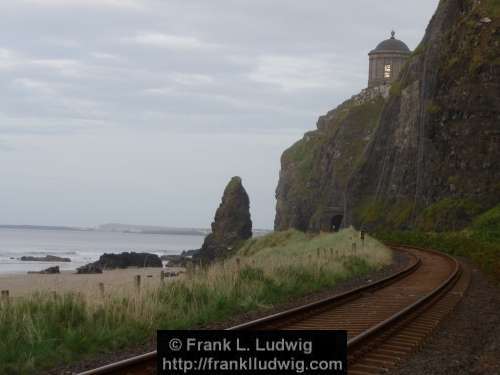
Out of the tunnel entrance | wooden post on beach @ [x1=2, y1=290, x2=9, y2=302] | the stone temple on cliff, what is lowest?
wooden post on beach @ [x1=2, y1=290, x2=9, y2=302]

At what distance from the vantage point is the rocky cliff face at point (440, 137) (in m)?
62.6

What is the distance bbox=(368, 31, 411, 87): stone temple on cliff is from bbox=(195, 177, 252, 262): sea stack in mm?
50920

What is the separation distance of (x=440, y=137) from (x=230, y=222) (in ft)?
191

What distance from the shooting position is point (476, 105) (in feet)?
212

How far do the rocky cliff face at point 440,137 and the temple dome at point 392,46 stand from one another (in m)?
66.8

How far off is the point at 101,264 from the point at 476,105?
50.7 metres

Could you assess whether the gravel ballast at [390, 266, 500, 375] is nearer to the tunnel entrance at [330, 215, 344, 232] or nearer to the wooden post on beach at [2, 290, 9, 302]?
the wooden post on beach at [2, 290, 9, 302]

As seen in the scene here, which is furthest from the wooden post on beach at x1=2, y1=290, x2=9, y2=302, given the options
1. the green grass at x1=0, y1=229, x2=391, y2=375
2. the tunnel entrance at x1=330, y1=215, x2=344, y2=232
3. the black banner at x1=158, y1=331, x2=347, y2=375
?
the tunnel entrance at x1=330, y1=215, x2=344, y2=232

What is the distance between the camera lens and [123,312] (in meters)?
12.6

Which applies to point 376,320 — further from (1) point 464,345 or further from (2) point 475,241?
(2) point 475,241

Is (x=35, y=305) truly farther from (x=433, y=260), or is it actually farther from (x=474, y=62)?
(x=474, y=62)

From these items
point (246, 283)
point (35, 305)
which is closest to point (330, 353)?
point (35, 305)

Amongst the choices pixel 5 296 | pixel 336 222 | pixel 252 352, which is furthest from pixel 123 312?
pixel 336 222

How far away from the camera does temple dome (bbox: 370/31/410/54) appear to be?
161m
